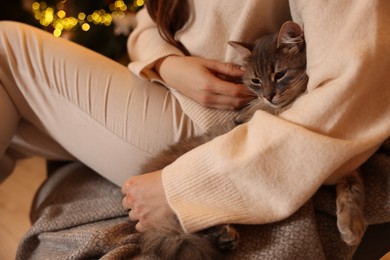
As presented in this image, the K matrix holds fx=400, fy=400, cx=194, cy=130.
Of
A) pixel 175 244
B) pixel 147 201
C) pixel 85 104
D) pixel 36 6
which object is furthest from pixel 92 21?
pixel 175 244

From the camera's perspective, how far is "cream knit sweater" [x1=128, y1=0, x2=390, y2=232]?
2.08 ft

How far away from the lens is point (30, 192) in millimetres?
1867

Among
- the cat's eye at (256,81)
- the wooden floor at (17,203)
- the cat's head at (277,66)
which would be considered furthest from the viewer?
the wooden floor at (17,203)

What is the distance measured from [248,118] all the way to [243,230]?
31 centimetres

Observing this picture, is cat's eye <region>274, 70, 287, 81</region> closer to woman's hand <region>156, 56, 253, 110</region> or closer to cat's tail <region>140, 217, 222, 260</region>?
woman's hand <region>156, 56, 253, 110</region>

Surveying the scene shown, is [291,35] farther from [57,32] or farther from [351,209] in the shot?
[57,32]

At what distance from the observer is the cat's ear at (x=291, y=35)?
2.71ft

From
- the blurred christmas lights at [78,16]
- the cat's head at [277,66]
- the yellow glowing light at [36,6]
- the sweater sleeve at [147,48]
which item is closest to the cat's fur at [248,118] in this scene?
the cat's head at [277,66]

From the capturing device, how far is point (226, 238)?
0.67m

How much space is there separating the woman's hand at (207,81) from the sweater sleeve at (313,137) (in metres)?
0.26

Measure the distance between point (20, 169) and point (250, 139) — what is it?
5.40ft

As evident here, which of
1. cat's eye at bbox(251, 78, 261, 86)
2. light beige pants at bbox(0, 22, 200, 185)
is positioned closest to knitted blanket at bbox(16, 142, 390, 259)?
light beige pants at bbox(0, 22, 200, 185)

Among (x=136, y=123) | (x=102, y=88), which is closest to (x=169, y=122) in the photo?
(x=136, y=123)

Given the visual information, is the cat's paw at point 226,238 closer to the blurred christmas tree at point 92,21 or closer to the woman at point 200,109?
the woman at point 200,109
